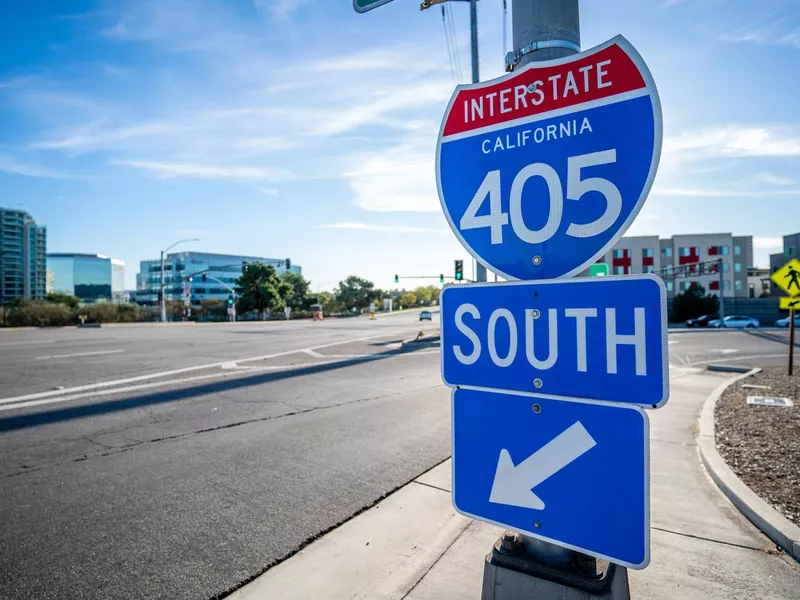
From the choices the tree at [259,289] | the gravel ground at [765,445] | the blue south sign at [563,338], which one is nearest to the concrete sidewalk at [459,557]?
the gravel ground at [765,445]

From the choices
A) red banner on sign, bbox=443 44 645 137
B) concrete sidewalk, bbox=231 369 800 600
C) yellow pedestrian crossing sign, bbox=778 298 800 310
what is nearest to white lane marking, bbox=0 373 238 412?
concrete sidewalk, bbox=231 369 800 600

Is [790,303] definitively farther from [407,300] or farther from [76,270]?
[76,270]

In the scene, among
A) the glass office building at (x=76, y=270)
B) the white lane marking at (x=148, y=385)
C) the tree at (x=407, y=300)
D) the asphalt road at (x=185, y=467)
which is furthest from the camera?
the glass office building at (x=76, y=270)

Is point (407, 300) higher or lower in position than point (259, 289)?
lower

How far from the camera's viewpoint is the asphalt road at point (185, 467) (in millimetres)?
3260

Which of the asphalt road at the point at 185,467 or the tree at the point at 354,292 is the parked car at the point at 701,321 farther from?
the tree at the point at 354,292

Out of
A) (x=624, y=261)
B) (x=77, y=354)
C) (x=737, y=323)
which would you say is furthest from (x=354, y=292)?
(x=77, y=354)

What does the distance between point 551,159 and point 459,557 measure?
296 cm

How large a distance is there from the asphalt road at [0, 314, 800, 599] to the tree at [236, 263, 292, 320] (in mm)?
63122

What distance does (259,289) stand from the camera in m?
73.6

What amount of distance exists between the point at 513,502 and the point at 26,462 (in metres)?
5.97

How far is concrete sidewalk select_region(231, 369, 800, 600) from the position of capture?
2.97 meters

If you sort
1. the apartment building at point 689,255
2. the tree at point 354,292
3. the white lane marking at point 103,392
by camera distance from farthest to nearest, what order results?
the tree at point 354,292 < the apartment building at point 689,255 < the white lane marking at point 103,392

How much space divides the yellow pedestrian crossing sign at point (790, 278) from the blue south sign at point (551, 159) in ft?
45.4
